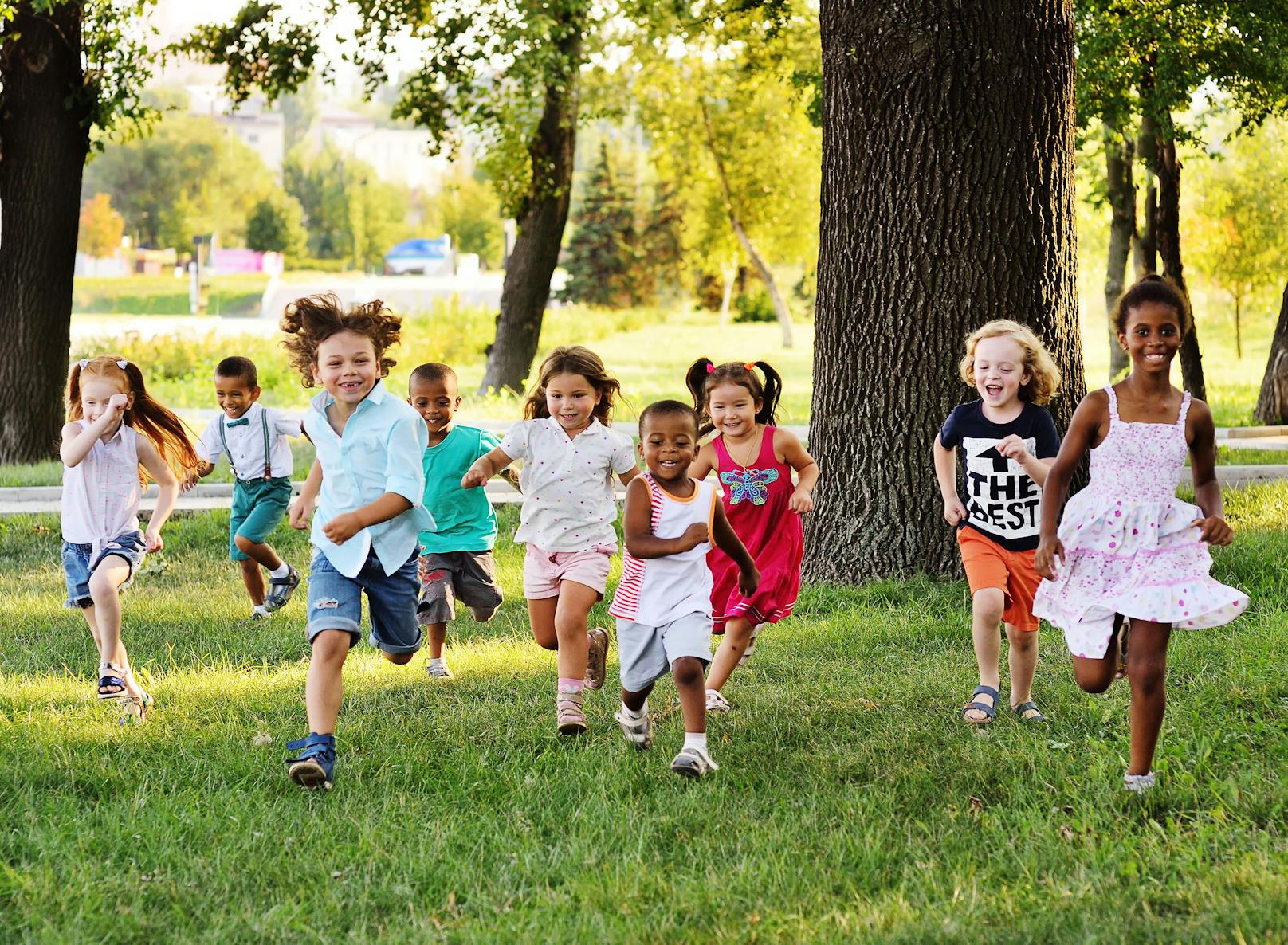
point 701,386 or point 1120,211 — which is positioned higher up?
point 1120,211

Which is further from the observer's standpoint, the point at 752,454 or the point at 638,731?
the point at 752,454

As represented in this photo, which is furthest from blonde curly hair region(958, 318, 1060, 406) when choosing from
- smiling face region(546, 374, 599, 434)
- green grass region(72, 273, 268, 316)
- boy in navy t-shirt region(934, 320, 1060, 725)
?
green grass region(72, 273, 268, 316)

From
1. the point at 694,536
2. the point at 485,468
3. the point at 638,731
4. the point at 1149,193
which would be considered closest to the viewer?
the point at 694,536

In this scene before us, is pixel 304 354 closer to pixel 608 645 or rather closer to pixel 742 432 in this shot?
pixel 742 432

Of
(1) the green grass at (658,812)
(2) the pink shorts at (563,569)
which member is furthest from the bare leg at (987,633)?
(2) the pink shorts at (563,569)

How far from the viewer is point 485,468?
18.9ft

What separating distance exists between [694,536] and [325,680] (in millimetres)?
1411

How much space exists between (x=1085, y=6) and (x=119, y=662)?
12650 millimetres

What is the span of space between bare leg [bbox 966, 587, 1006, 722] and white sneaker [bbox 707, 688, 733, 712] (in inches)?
40.2

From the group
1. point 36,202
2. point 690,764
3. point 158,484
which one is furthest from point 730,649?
point 36,202

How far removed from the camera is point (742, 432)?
5.95 metres

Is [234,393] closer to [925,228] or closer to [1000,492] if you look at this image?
[925,228]

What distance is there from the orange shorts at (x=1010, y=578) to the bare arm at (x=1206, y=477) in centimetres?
107

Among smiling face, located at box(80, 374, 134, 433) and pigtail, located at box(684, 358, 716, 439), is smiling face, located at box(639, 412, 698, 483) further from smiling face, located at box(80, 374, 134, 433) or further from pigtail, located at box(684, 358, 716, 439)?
smiling face, located at box(80, 374, 134, 433)
